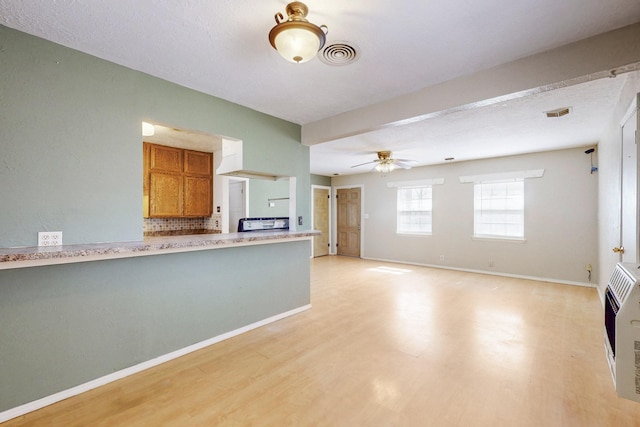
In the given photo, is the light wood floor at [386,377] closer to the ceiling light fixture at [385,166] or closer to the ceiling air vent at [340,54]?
the ceiling air vent at [340,54]

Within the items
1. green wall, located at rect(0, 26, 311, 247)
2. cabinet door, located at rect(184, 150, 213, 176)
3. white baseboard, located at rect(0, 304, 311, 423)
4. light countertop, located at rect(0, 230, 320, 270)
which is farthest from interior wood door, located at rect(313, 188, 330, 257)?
green wall, located at rect(0, 26, 311, 247)

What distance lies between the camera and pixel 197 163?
16.3 ft

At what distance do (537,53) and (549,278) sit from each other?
4594mm

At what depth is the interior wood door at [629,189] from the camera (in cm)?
198

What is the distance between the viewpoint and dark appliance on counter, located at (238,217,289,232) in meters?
3.23

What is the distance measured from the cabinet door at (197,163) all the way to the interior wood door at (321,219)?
344cm

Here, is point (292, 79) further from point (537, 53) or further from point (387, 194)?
point (387, 194)

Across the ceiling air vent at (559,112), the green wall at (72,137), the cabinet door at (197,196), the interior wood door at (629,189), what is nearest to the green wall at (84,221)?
the green wall at (72,137)

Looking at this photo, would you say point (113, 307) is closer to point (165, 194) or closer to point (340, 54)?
point (340, 54)

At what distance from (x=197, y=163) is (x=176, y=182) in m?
0.50

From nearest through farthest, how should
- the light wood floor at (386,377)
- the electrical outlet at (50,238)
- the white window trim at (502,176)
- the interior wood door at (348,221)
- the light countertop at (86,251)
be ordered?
the light countertop at (86,251)
the light wood floor at (386,377)
the electrical outlet at (50,238)
the white window trim at (502,176)
the interior wood door at (348,221)

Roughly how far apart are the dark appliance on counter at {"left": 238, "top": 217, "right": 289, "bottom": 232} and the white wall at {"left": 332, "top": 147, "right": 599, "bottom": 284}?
418cm

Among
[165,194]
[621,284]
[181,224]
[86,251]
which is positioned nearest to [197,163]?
[165,194]

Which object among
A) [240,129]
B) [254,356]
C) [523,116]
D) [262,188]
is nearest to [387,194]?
[262,188]
